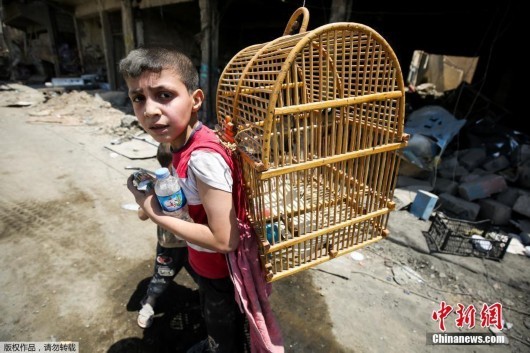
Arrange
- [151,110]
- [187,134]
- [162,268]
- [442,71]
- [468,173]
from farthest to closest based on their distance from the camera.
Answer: [442,71] → [468,173] → [162,268] → [187,134] → [151,110]

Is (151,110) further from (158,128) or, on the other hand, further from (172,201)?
(172,201)

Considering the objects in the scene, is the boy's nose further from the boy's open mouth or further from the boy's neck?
the boy's neck

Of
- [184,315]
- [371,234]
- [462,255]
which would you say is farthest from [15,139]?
[462,255]

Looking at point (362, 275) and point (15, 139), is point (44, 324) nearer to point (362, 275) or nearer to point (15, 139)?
point (362, 275)

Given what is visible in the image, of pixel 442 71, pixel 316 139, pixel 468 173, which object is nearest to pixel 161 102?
pixel 316 139

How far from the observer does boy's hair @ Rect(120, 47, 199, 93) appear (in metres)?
1.10

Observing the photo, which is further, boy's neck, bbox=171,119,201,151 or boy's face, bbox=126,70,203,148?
boy's neck, bbox=171,119,201,151

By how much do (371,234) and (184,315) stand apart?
1755 mm

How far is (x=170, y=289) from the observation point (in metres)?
2.57

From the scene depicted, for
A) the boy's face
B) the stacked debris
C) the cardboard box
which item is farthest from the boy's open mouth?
the cardboard box

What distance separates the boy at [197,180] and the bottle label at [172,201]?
4 cm

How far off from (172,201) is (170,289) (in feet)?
5.93

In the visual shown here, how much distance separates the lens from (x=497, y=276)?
313cm

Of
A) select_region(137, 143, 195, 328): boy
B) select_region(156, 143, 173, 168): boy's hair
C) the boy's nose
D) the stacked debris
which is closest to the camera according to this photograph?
the boy's nose
